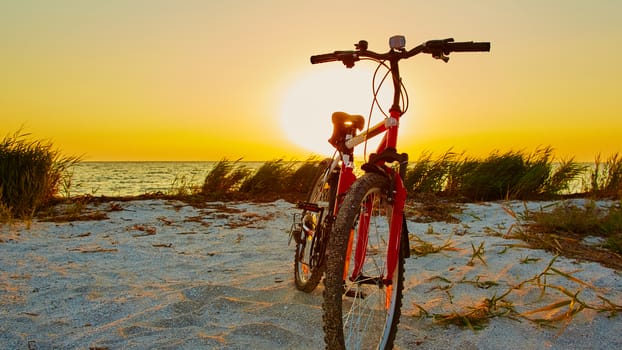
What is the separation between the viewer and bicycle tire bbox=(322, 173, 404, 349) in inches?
77.4

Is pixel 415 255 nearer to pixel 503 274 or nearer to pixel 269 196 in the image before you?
pixel 503 274

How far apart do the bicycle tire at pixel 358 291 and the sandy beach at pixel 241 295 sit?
0.62ft

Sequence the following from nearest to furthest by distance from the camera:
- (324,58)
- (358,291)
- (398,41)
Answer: (398,41)
(358,291)
(324,58)

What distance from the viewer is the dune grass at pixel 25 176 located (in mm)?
6328

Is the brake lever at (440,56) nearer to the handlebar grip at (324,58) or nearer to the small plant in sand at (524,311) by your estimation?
the handlebar grip at (324,58)

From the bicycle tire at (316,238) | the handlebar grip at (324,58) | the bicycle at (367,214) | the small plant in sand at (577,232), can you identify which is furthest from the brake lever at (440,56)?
the small plant in sand at (577,232)

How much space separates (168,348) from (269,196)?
256 inches

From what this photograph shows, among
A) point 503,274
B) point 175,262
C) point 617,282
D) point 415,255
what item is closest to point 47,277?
point 175,262

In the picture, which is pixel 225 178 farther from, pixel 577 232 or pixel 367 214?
pixel 367 214

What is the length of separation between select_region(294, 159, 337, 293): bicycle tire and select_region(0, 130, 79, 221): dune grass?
4.29 meters

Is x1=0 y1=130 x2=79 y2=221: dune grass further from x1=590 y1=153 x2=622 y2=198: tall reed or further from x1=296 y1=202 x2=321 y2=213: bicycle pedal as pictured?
x1=590 y1=153 x2=622 y2=198: tall reed

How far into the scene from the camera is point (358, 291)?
248 centimetres

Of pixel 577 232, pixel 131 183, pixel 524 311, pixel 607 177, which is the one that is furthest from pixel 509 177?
pixel 131 183

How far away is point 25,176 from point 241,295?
492cm
